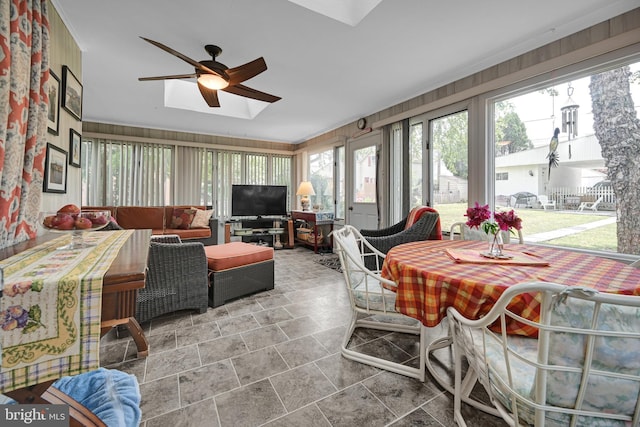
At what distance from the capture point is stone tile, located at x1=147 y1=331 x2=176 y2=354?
181 cm

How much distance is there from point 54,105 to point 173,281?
1.65 m

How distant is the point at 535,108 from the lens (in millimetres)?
2627

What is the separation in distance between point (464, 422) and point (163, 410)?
4.70ft

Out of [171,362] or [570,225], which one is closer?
[171,362]

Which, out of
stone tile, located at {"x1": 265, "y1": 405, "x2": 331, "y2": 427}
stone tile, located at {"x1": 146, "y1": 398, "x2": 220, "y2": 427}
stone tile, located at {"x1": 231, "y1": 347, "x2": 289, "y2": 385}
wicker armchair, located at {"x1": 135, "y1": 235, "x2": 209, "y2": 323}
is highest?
wicker armchair, located at {"x1": 135, "y1": 235, "x2": 209, "y2": 323}

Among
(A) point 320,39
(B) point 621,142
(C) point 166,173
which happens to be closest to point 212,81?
(A) point 320,39

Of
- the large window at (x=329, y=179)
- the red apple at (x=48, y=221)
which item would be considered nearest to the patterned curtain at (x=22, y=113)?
the red apple at (x=48, y=221)

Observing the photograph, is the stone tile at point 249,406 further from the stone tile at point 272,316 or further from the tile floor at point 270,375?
the stone tile at point 272,316

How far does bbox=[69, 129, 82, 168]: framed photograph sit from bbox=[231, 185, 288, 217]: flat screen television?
2983 mm

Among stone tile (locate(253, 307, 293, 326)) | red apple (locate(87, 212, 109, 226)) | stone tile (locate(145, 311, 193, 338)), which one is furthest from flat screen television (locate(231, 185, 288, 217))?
red apple (locate(87, 212, 109, 226))

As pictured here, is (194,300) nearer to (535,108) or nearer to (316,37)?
(316,37)

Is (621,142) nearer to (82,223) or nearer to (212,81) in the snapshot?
(212,81)

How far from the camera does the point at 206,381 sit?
1497 mm

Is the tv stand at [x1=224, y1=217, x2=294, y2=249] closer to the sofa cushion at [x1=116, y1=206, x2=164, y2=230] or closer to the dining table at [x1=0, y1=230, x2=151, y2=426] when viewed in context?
the sofa cushion at [x1=116, y1=206, x2=164, y2=230]
